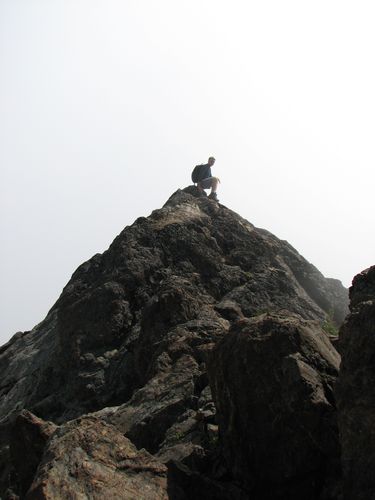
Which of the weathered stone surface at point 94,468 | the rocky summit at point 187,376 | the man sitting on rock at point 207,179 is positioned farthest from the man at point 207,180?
the weathered stone surface at point 94,468

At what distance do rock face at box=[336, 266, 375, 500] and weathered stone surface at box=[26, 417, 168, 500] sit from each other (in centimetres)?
307

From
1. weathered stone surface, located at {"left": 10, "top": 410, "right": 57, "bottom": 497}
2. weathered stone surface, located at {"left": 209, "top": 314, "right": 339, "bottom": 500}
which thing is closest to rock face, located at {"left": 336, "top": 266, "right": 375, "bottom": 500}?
weathered stone surface, located at {"left": 209, "top": 314, "right": 339, "bottom": 500}

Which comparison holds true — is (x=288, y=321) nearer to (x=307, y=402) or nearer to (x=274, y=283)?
(x=307, y=402)

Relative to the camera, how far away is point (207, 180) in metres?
32.2

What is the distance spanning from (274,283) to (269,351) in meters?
12.6

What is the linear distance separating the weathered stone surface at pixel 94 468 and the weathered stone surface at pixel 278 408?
5.39 feet

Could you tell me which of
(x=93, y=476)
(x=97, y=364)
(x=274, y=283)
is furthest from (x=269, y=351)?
(x=274, y=283)

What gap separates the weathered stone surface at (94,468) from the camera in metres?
9.10

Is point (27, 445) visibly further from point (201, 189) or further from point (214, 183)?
point (214, 183)

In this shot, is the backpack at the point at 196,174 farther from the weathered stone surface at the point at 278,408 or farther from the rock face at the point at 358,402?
the rock face at the point at 358,402

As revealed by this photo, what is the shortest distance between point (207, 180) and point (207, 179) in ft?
0.18

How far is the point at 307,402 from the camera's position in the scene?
10.2 meters

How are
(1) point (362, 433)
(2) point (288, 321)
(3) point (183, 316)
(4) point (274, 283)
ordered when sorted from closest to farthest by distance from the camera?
(1) point (362, 433)
(2) point (288, 321)
(3) point (183, 316)
(4) point (274, 283)

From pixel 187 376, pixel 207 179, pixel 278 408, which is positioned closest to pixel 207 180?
pixel 207 179
